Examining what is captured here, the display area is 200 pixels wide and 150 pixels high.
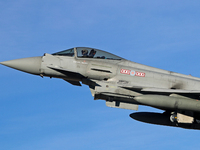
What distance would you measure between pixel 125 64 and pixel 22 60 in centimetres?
572

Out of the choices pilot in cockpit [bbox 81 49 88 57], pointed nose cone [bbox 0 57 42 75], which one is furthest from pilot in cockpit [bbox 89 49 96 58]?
pointed nose cone [bbox 0 57 42 75]

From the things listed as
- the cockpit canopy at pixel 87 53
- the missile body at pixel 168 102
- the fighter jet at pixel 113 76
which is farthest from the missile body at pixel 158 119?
the cockpit canopy at pixel 87 53

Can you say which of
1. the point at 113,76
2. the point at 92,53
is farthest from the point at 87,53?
the point at 113,76

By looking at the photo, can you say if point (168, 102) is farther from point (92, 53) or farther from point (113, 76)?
point (92, 53)

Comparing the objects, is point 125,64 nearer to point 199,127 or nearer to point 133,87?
point 133,87

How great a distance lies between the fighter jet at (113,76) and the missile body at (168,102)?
0.21 meters

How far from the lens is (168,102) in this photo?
17516 mm

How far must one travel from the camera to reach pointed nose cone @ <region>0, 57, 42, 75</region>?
18922 mm

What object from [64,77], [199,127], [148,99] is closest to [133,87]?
[148,99]

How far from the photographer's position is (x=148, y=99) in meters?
17.6

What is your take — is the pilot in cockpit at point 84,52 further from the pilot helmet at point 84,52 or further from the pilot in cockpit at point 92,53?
the pilot in cockpit at point 92,53

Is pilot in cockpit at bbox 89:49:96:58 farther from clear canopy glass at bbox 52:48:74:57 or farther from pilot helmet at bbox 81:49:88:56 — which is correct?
clear canopy glass at bbox 52:48:74:57

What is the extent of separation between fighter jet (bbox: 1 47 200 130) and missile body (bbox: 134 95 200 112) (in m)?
0.21

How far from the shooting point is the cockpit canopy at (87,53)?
63.7 feet
